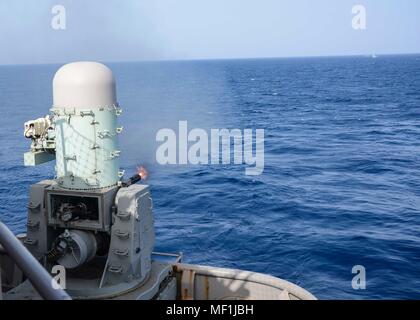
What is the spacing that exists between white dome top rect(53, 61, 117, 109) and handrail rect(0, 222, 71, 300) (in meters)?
6.55

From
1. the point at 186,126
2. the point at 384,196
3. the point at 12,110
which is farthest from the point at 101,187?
the point at 12,110

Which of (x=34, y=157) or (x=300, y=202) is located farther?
(x=300, y=202)

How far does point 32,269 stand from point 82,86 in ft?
22.6

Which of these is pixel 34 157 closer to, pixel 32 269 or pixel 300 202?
pixel 32 269

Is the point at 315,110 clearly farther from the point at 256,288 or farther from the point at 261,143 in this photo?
the point at 256,288

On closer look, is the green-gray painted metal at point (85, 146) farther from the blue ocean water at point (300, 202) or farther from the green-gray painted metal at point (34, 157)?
the blue ocean water at point (300, 202)

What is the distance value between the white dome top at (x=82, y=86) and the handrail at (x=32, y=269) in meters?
6.55

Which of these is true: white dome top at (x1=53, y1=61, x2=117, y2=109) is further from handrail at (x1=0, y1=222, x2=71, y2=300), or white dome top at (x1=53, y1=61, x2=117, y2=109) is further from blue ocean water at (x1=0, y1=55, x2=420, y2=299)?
blue ocean water at (x1=0, y1=55, x2=420, y2=299)

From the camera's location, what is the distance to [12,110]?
72.8 metres

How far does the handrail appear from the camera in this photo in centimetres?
286

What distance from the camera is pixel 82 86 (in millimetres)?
9375

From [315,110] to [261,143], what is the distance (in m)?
27.3

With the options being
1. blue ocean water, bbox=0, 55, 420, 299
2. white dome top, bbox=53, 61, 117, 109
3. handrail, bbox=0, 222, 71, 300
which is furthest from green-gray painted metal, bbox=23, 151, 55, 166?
blue ocean water, bbox=0, 55, 420, 299

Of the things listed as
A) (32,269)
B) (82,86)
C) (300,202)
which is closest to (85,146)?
(82,86)
